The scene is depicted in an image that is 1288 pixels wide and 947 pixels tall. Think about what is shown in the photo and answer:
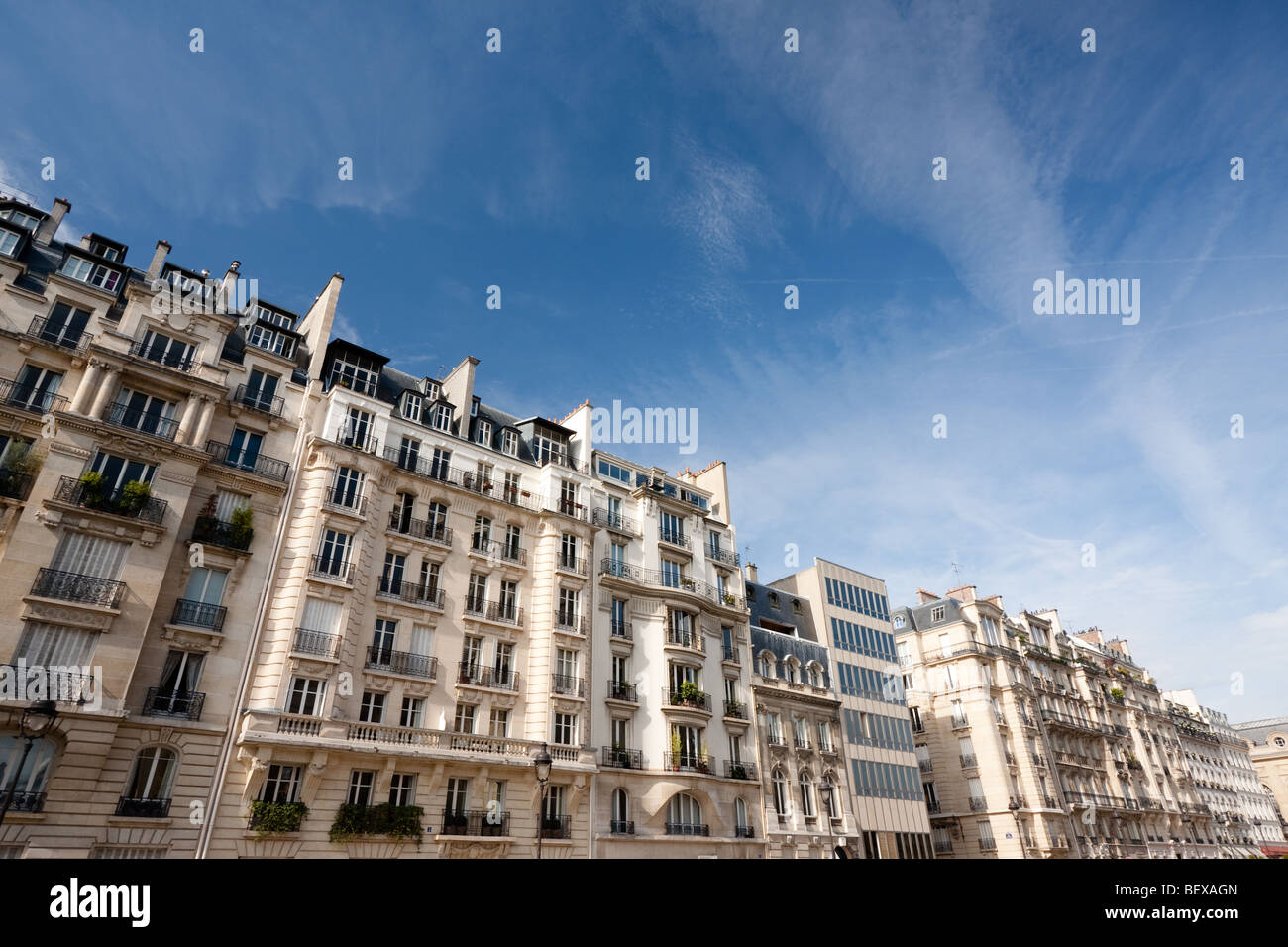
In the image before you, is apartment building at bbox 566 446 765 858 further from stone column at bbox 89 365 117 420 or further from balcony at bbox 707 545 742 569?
stone column at bbox 89 365 117 420

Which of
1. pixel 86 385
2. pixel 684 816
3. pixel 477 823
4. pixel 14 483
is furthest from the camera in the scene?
pixel 684 816

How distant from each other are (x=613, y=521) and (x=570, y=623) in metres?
7.46

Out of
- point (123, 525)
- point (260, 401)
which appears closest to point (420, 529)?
point (260, 401)

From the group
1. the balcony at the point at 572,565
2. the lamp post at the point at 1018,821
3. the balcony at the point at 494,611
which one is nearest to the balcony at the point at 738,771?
the balcony at the point at 572,565

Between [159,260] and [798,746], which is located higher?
[159,260]

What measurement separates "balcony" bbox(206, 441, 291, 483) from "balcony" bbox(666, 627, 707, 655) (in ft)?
66.2

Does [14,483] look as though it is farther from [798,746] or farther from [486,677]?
[798,746]

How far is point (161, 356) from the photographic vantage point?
27484mm

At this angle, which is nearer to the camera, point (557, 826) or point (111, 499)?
point (111, 499)

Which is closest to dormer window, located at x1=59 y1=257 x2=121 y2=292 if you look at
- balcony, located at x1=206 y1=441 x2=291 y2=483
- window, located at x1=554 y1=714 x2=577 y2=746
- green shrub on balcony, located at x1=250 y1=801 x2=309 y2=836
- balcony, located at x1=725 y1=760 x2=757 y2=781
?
balcony, located at x1=206 y1=441 x2=291 y2=483

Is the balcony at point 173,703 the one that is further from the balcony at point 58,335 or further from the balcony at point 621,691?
the balcony at point 621,691

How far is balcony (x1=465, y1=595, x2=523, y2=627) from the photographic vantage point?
32.2 metres

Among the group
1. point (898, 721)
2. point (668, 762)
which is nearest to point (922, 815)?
point (898, 721)
